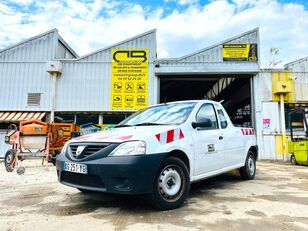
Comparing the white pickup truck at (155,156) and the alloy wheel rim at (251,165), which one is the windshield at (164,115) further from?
the alloy wheel rim at (251,165)

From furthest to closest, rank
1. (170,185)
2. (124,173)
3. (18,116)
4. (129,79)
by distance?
(129,79), (18,116), (170,185), (124,173)

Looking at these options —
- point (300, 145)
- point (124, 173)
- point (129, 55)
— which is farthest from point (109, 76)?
point (124, 173)

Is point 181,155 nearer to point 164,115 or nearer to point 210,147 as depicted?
point 210,147

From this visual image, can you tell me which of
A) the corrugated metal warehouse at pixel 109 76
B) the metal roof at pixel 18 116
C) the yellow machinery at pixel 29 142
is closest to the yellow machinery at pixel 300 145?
the corrugated metal warehouse at pixel 109 76

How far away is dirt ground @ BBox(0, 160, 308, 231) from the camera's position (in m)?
2.59

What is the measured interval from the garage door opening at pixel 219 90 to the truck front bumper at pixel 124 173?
990 cm

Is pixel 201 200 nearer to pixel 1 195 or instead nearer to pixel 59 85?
pixel 1 195

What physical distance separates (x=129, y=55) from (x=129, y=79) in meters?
1.24

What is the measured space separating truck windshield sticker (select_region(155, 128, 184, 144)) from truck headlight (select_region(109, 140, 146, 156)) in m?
0.29

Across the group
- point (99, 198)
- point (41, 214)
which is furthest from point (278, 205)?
point (41, 214)

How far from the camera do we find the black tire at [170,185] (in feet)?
9.64

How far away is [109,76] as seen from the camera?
1170cm

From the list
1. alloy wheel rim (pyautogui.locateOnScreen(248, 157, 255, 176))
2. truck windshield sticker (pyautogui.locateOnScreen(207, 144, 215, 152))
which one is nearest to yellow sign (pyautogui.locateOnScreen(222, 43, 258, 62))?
alloy wheel rim (pyautogui.locateOnScreen(248, 157, 255, 176))

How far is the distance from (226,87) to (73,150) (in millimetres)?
14684
